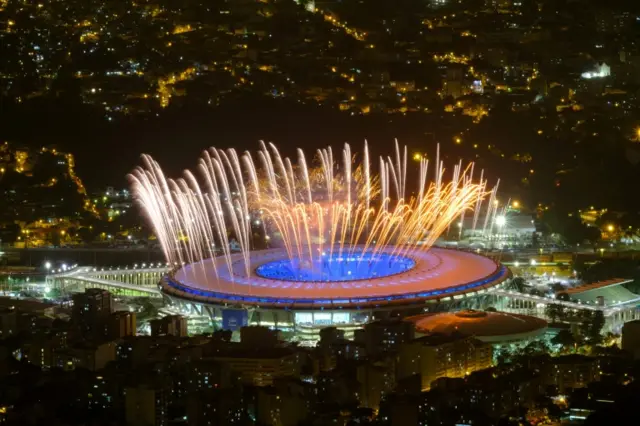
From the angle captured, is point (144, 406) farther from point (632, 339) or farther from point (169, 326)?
point (632, 339)

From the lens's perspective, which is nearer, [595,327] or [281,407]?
[281,407]

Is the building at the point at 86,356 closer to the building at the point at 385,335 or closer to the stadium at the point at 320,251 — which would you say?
the stadium at the point at 320,251

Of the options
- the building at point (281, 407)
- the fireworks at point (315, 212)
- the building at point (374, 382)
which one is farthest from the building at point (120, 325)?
the building at point (374, 382)

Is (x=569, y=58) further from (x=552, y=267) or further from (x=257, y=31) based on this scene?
(x=552, y=267)

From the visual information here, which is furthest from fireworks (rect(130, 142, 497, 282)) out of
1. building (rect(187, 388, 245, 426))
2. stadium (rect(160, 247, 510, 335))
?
building (rect(187, 388, 245, 426))

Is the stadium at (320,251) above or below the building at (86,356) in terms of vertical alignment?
above

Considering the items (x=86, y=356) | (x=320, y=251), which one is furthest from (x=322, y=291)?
(x=86, y=356)

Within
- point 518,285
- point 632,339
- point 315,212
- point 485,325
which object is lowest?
point 632,339
